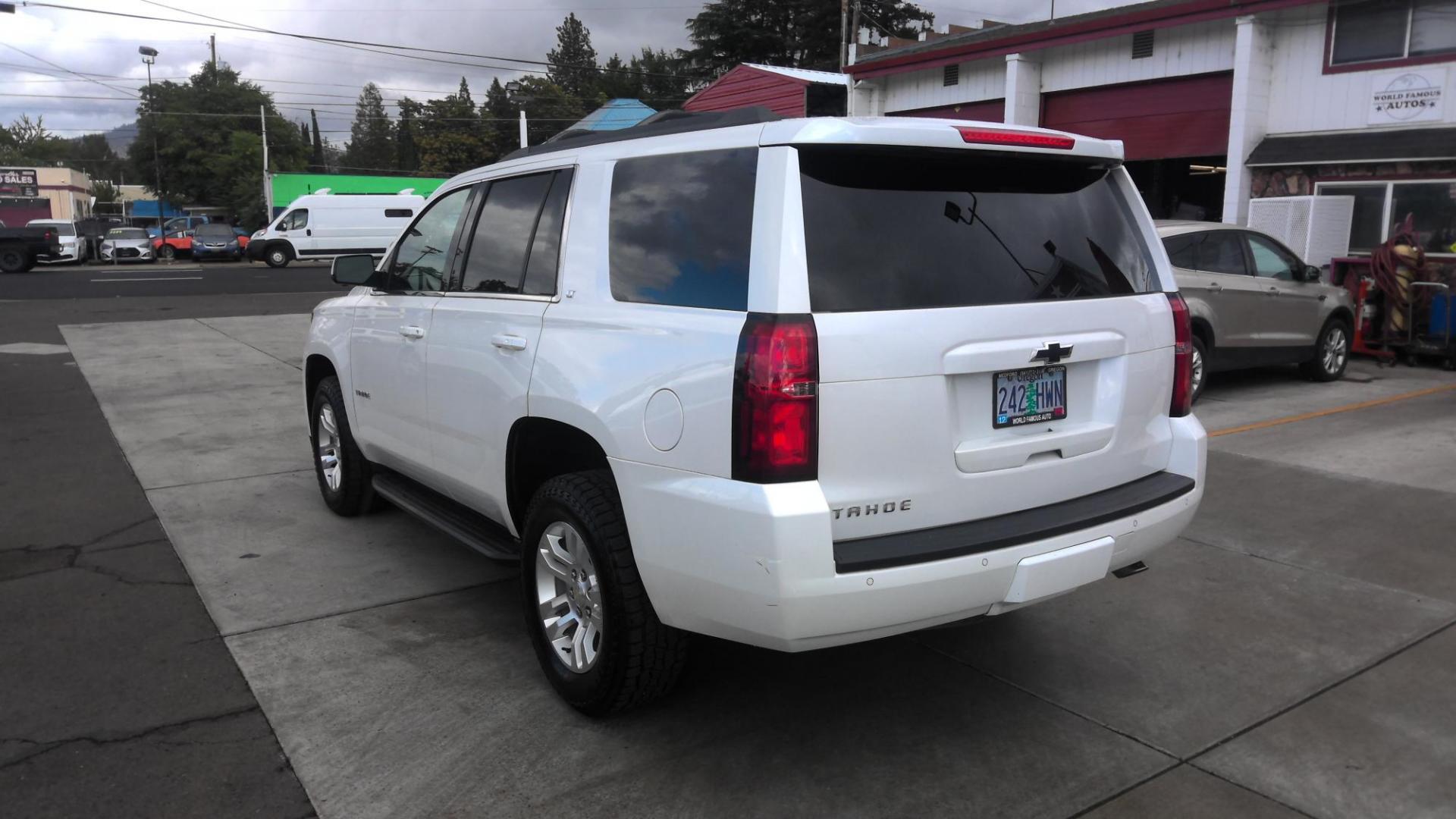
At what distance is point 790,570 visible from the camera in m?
2.86

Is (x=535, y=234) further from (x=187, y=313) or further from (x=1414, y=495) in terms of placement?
(x=187, y=313)

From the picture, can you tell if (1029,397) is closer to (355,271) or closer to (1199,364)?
(355,271)

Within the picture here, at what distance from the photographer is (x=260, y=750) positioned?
3.47m

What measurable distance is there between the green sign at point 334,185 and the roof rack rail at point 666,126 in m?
39.3

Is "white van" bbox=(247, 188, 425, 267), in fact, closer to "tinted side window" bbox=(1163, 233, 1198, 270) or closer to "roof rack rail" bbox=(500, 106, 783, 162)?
"tinted side window" bbox=(1163, 233, 1198, 270)

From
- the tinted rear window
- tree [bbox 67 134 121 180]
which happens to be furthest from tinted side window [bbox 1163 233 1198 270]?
tree [bbox 67 134 121 180]

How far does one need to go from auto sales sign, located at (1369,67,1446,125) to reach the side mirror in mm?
13273

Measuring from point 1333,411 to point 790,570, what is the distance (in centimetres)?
843

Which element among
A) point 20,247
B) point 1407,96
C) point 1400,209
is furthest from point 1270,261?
point 20,247

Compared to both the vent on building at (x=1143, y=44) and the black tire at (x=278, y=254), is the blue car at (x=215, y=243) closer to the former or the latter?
the black tire at (x=278, y=254)

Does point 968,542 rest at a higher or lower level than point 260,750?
higher

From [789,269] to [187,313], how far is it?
60.8ft

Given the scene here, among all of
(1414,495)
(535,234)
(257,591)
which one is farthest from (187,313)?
(1414,495)

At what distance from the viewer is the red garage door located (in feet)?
51.1
